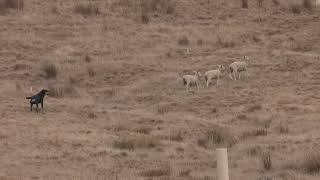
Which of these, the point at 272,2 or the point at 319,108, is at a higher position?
the point at 272,2

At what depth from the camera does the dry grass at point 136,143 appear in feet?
47.2

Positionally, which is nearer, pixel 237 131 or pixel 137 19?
pixel 237 131

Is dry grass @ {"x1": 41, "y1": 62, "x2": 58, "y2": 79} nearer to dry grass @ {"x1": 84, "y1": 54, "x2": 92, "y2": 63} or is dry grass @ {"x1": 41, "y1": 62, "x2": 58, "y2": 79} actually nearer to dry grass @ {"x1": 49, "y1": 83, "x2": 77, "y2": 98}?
dry grass @ {"x1": 84, "y1": 54, "x2": 92, "y2": 63}

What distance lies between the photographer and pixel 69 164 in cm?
1293

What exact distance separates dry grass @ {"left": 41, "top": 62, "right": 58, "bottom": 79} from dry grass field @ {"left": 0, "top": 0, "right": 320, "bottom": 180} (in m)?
0.04

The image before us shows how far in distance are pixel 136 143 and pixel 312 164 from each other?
4.01 m

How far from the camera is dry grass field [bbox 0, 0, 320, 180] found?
1306 centimetres

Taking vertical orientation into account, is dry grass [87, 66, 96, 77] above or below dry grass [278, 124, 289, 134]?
above

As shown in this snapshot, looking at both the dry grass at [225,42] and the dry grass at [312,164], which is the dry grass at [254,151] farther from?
the dry grass at [225,42]

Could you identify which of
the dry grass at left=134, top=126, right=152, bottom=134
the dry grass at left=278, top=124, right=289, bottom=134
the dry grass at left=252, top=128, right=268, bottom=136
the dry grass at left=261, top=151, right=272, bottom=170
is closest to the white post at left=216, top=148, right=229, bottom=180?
the dry grass at left=261, top=151, right=272, bottom=170

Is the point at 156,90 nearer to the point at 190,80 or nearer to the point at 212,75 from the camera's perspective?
the point at 190,80

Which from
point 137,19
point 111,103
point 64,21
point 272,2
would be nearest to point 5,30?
point 64,21

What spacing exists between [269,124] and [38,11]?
14.0 metres

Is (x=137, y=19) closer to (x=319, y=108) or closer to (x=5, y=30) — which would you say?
(x=5, y=30)
